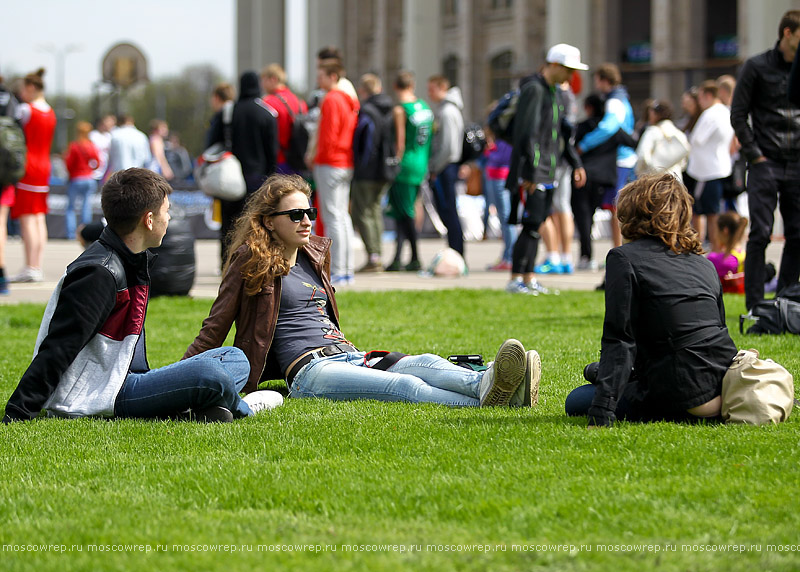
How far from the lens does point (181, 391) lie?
5203 mm

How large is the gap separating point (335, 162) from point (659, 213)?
824 centimetres

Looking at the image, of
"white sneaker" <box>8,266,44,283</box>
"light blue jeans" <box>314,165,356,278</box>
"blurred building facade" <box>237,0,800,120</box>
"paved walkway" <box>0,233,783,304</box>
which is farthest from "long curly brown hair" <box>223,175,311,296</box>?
"blurred building facade" <box>237,0,800,120</box>

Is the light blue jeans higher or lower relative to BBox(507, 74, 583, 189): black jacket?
lower

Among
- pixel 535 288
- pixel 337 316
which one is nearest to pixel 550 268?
pixel 535 288

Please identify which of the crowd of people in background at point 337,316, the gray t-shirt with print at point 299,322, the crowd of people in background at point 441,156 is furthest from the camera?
the crowd of people in background at point 441,156

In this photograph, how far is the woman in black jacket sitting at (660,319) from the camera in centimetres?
468

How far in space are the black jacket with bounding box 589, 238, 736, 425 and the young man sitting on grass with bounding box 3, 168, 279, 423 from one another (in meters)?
1.72

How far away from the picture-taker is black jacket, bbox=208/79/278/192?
12.6m

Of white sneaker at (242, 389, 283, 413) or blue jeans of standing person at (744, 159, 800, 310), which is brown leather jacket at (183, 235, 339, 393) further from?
blue jeans of standing person at (744, 159, 800, 310)

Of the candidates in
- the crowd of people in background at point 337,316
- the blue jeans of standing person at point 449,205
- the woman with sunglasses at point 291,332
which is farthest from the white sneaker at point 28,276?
the woman with sunglasses at point 291,332

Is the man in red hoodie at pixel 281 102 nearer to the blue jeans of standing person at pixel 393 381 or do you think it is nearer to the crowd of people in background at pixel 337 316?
the crowd of people in background at pixel 337 316

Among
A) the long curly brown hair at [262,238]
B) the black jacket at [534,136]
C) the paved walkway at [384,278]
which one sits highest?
the black jacket at [534,136]

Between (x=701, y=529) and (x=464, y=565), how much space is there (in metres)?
0.75

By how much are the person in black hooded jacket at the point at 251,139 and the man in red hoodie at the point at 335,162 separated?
0.54m
